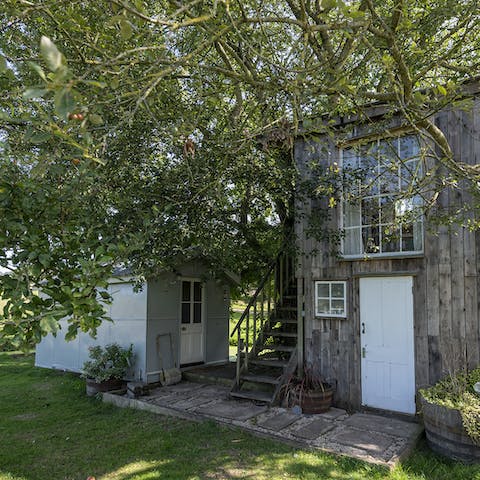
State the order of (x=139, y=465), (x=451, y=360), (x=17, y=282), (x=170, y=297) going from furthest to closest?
(x=170, y=297), (x=451, y=360), (x=139, y=465), (x=17, y=282)

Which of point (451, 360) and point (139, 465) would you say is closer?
point (139, 465)

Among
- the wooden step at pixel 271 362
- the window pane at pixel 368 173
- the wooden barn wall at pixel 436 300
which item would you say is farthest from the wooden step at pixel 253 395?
the window pane at pixel 368 173

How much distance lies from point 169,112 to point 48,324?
159 inches

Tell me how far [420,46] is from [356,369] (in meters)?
4.37

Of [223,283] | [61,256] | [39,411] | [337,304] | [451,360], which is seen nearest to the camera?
[61,256]

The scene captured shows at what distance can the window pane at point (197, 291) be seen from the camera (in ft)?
32.1

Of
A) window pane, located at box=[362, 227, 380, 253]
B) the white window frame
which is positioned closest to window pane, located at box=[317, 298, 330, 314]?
window pane, located at box=[362, 227, 380, 253]

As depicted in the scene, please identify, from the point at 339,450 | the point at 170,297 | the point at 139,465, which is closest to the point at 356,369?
the point at 339,450

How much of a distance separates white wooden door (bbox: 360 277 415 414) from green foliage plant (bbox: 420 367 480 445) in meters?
0.58

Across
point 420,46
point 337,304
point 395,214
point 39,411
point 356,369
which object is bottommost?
point 39,411

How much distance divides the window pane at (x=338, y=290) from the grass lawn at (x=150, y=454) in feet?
7.64

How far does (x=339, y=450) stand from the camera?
462 centimetres

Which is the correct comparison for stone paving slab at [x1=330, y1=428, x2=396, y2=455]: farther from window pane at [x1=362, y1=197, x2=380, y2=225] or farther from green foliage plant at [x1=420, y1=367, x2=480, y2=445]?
window pane at [x1=362, y1=197, x2=380, y2=225]

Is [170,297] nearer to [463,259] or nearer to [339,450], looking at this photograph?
[339,450]
